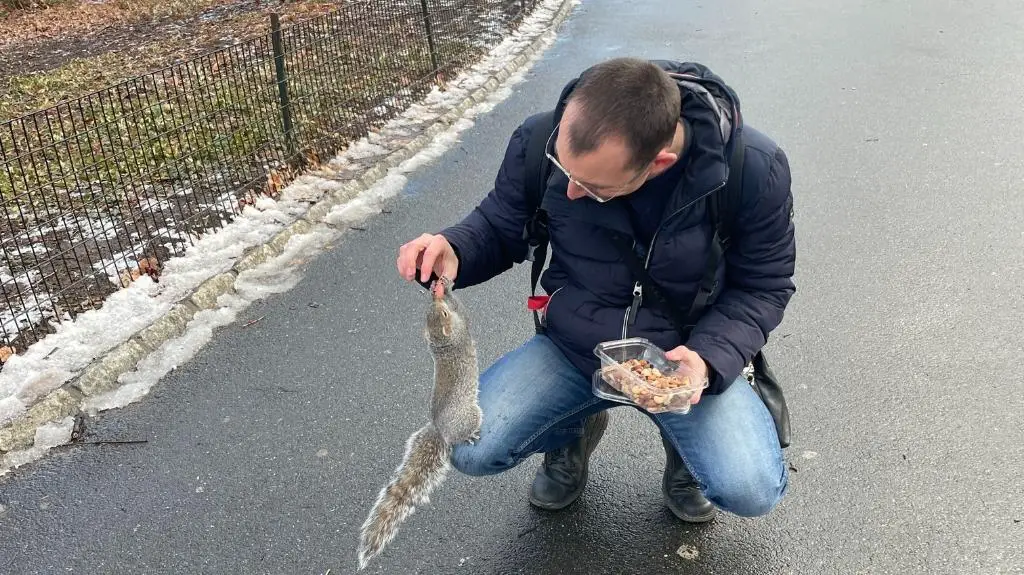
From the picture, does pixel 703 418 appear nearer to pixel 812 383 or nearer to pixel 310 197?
pixel 812 383

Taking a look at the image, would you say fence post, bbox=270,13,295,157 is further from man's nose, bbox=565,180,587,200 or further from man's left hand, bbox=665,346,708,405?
man's left hand, bbox=665,346,708,405

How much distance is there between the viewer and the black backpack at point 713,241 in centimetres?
229

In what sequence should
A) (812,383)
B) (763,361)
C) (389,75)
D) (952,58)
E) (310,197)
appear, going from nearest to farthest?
(763,361) < (812,383) < (310,197) < (389,75) < (952,58)

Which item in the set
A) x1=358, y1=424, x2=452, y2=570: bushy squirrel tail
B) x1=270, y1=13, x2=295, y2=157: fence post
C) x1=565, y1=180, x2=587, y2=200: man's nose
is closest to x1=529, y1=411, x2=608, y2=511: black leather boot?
x1=358, y1=424, x2=452, y2=570: bushy squirrel tail

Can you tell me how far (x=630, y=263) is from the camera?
2426 millimetres

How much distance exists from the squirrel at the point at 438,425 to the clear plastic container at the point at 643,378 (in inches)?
15.9

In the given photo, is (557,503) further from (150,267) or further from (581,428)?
(150,267)

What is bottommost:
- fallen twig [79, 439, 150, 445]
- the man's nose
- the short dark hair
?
fallen twig [79, 439, 150, 445]

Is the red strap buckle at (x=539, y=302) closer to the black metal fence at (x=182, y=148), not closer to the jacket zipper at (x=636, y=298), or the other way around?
the jacket zipper at (x=636, y=298)

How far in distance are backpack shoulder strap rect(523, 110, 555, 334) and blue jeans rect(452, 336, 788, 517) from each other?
336mm

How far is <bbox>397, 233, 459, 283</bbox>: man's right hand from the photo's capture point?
2.38m

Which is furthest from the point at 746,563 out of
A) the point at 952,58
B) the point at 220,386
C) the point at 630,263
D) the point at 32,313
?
the point at 952,58

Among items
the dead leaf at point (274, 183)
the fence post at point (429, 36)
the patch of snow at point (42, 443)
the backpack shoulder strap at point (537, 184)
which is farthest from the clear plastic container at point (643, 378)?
the fence post at point (429, 36)

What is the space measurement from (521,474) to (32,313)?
2635mm
